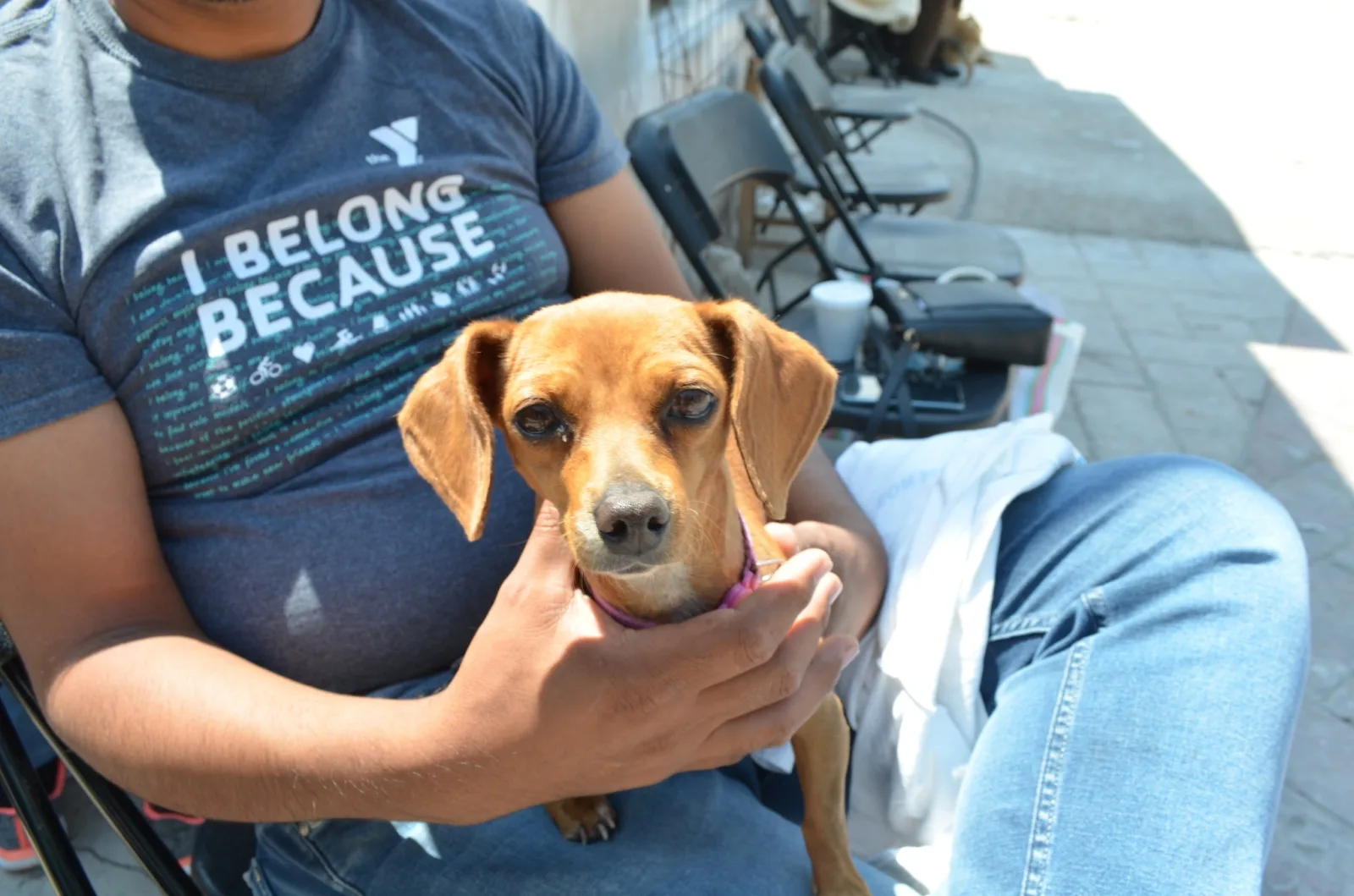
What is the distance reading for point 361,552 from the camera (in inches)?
52.1

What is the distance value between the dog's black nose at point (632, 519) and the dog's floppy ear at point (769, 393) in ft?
0.60

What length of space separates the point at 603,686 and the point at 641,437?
11.6 inches

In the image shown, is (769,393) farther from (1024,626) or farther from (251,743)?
(251,743)

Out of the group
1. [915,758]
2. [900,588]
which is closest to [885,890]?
[915,758]

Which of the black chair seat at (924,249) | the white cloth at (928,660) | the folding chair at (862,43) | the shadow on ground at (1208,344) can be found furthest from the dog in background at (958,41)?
the white cloth at (928,660)

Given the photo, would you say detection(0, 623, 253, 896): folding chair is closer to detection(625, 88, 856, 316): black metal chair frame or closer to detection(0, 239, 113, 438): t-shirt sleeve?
detection(0, 239, 113, 438): t-shirt sleeve

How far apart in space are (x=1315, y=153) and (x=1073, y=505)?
836 cm

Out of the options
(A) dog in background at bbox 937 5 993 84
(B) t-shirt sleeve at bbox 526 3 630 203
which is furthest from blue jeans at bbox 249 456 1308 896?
(A) dog in background at bbox 937 5 993 84

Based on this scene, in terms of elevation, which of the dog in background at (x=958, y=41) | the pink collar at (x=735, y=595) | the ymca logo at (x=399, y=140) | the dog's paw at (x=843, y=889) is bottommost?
the dog in background at (x=958, y=41)

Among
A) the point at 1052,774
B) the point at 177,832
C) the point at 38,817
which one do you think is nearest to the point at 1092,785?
the point at 1052,774

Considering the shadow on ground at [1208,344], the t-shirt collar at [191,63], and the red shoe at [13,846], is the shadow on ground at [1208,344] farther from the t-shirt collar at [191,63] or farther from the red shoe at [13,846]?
the red shoe at [13,846]

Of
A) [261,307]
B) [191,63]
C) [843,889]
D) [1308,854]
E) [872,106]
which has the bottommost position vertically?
[1308,854]

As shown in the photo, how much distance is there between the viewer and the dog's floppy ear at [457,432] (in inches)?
47.1

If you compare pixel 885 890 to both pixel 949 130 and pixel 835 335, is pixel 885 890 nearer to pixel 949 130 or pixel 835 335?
pixel 835 335
